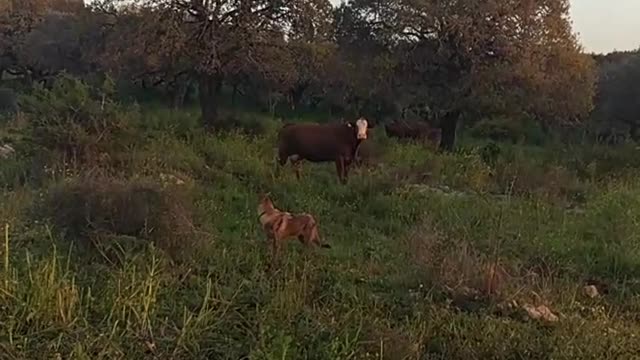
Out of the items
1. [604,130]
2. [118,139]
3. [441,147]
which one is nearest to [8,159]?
[118,139]

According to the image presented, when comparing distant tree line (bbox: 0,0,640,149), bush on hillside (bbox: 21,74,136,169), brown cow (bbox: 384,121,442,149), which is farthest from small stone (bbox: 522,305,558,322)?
brown cow (bbox: 384,121,442,149)

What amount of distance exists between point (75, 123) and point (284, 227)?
6.05 m

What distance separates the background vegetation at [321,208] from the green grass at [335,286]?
1.0 inches

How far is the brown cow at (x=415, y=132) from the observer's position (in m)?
23.6

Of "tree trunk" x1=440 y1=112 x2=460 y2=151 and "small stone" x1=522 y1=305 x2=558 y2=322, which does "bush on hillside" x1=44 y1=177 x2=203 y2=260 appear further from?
"tree trunk" x1=440 y1=112 x2=460 y2=151

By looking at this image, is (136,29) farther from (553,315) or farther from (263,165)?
(553,315)

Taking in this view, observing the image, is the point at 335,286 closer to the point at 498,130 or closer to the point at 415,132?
the point at 415,132

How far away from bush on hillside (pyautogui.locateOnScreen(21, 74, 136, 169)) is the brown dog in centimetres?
487

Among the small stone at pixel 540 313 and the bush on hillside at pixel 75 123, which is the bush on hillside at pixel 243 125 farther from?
the small stone at pixel 540 313

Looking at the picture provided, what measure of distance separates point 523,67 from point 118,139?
39.8ft

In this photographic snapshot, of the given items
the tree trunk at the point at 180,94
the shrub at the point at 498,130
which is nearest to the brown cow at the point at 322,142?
the shrub at the point at 498,130

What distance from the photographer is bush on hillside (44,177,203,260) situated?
6844mm

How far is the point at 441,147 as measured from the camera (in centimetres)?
2305

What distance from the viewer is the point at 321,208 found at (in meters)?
11.7
